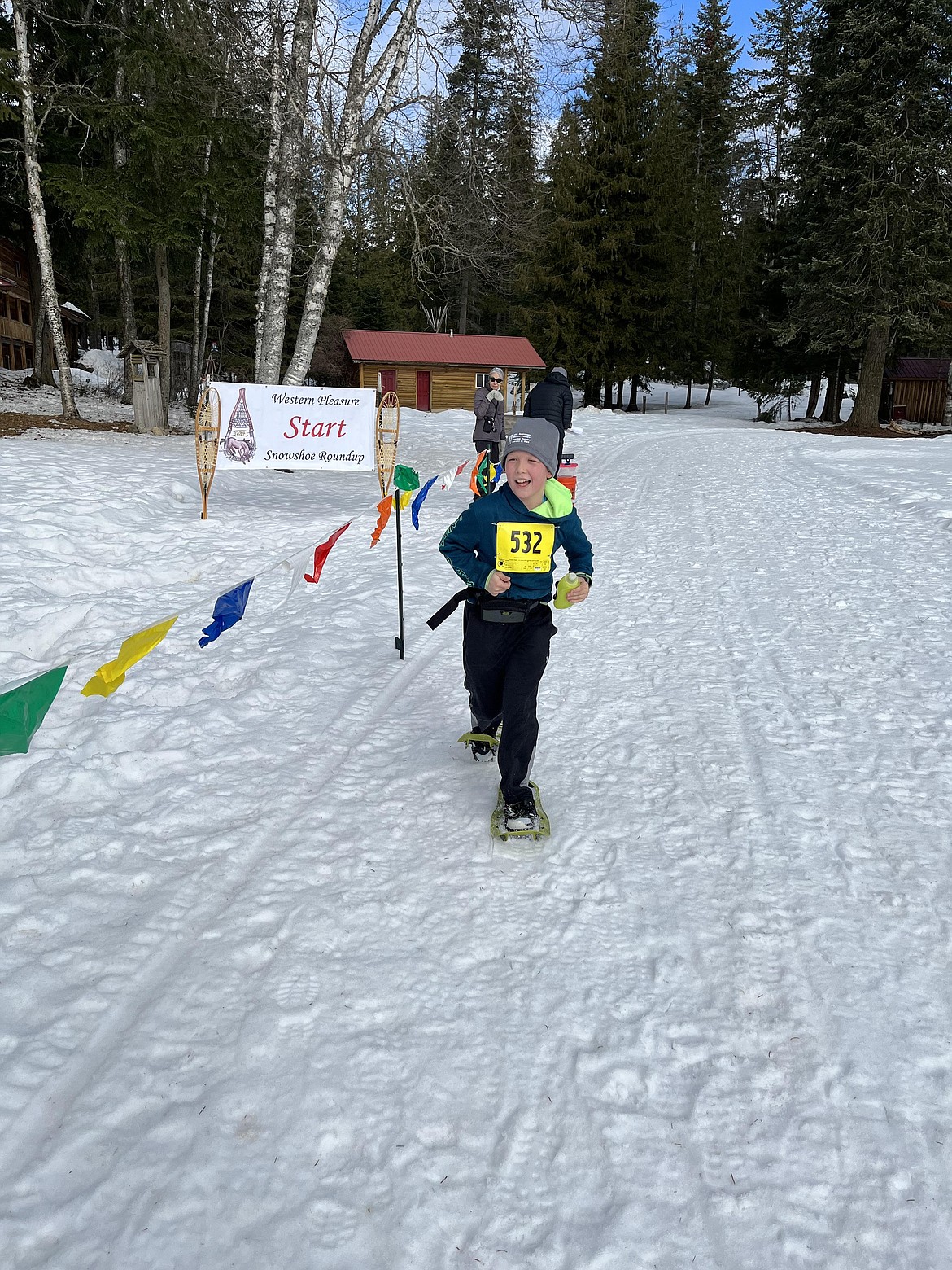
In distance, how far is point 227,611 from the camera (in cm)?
410

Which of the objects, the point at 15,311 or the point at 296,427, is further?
the point at 15,311

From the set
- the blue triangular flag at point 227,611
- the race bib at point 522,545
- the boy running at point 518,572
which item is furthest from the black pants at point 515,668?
the blue triangular flag at point 227,611

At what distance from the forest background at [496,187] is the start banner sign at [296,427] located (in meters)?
3.69

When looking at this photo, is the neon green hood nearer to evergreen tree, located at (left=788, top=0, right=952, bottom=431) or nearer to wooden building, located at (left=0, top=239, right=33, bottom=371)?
evergreen tree, located at (left=788, top=0, right=952, bottom=431)

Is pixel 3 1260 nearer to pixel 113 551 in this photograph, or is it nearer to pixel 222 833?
pixel 222 833

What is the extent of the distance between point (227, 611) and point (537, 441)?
177cm

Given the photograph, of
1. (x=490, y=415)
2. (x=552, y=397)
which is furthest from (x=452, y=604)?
(x=490, y=415)

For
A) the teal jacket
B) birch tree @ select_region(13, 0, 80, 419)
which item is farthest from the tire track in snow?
birch tree @ select_region(13, 0, 80, 419)

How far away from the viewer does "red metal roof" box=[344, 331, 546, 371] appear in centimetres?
3628

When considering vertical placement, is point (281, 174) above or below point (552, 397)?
above

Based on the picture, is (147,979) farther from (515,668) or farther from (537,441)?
(537,441)

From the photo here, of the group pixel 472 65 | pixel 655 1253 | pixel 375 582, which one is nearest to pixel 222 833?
pixel 655 1253

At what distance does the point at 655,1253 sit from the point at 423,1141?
0.64m

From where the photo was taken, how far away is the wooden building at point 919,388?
3531 cm
